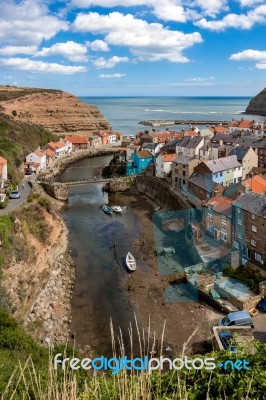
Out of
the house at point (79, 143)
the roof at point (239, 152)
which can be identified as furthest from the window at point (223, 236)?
the house at point (79, 143)

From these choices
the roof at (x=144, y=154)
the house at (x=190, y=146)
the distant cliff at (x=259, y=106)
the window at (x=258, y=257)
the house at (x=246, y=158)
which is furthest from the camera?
the distant cliff at (x=259, y=106)

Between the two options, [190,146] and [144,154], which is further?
[144,154]

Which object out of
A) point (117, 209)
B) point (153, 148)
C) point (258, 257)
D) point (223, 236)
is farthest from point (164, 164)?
point (258, 257)

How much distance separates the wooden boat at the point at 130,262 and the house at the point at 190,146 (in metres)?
22.2

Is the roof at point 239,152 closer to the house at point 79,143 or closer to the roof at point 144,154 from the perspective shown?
the roof at point 144,154

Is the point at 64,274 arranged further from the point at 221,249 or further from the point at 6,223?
the point at 221,249

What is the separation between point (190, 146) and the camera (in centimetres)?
4675

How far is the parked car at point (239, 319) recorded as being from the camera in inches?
716

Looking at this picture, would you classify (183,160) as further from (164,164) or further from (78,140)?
(78,140)

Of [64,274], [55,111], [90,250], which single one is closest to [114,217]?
[90,250]

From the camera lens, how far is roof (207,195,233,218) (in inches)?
1011

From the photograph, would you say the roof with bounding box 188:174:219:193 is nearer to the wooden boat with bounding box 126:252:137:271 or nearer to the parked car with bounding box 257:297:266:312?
the wooden boat with bounding box 126:252:137:271

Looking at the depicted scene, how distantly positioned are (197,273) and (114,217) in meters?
16.3

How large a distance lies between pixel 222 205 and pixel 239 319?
10.1 metres
